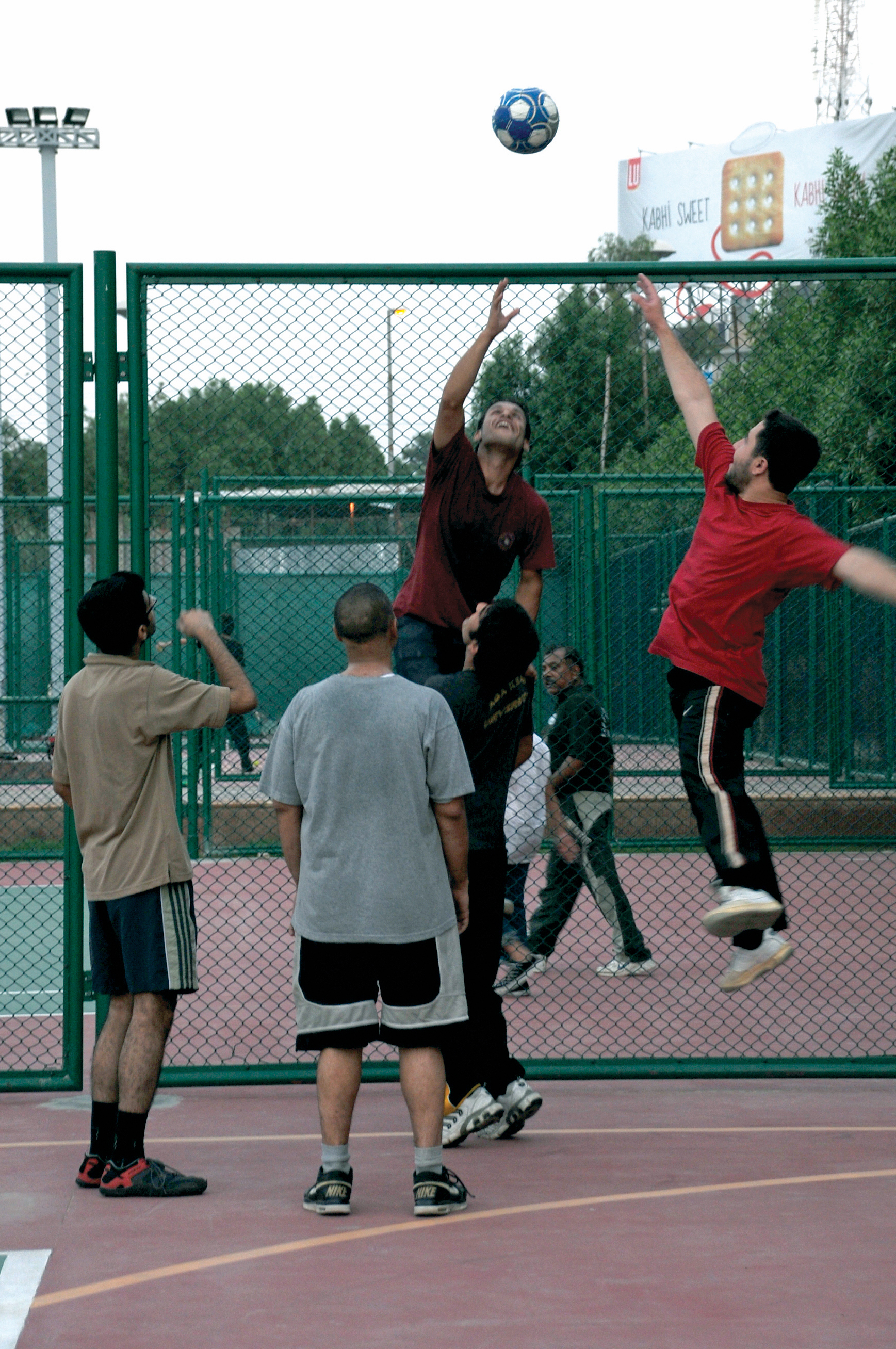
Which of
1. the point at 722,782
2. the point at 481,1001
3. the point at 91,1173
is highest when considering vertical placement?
the point at 722,782

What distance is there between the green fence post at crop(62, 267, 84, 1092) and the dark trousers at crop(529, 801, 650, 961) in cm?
301

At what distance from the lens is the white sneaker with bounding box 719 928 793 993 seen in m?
5.21

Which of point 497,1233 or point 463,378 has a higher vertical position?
point 463,378

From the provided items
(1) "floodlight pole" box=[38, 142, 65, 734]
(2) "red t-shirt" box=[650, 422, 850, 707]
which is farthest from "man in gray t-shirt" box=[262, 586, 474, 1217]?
(1) "floodlight pole" box=[38, 142, 65, 734]

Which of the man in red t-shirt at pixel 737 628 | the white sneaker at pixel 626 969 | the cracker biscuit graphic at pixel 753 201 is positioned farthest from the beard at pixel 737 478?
the cracker biscuit graphic at pixel 753 201

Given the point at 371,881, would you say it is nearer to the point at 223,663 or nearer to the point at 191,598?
the point at 223,663

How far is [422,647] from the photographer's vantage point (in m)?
6.06

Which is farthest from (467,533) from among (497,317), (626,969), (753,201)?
(753,201)

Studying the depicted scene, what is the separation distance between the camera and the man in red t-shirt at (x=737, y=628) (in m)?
5.19

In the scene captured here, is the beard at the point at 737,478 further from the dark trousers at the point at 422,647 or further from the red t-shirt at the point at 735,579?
the dark trousers at the point at 422,647

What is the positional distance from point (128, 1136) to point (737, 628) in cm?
270

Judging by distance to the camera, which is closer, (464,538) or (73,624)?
(464,538)

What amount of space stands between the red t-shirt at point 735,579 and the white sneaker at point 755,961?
33.2 inches

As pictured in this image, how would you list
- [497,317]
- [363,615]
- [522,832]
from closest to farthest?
[363,615]
[497,317]
[522,832]
